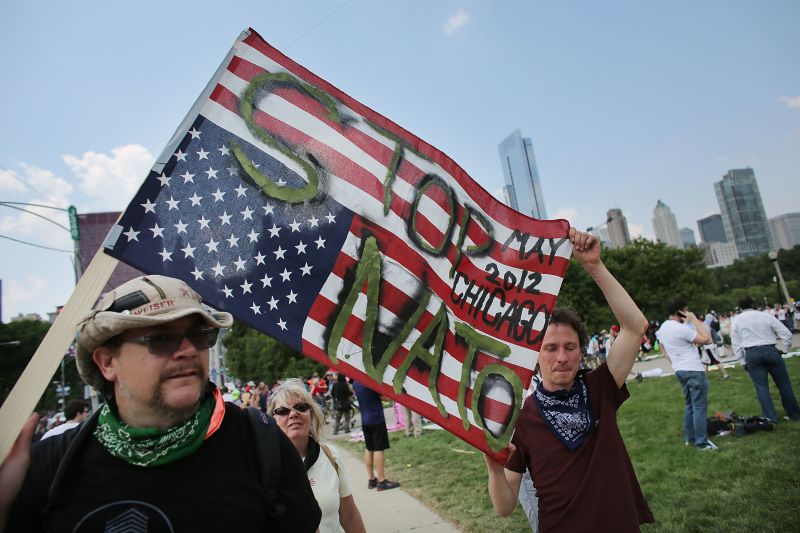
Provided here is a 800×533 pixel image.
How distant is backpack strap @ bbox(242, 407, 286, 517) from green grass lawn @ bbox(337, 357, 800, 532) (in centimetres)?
422

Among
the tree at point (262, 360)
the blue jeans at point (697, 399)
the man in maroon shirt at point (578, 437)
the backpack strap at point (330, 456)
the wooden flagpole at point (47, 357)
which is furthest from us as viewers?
the tree at point (262, 360)

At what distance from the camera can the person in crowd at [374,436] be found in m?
7.63

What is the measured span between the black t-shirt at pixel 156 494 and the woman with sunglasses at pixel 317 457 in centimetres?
146

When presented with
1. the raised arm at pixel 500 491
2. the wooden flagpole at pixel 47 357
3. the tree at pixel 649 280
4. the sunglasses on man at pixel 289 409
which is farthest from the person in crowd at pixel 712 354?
the tree at pixel 649 280

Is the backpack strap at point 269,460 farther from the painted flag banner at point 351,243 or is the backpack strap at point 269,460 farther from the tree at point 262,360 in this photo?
the tree at point 262,360

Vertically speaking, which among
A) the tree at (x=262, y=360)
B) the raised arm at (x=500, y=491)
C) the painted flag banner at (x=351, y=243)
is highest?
the tree at (x=262, y=360)

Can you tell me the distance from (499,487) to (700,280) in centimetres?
5889

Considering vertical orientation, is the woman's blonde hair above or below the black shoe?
above

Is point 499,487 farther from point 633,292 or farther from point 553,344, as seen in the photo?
point 633,292

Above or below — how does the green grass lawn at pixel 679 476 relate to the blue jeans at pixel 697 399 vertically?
below

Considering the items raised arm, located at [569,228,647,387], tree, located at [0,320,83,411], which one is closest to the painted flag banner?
raised arm, located at [569,228,647,387]

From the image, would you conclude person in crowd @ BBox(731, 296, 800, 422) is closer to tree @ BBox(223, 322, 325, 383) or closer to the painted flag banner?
the painted flag banner

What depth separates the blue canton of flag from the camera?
2852 mm

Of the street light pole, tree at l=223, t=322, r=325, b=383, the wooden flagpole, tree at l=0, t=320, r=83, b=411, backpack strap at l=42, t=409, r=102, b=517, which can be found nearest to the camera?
backpack strap at l=42, t=409, r=102, b=517
